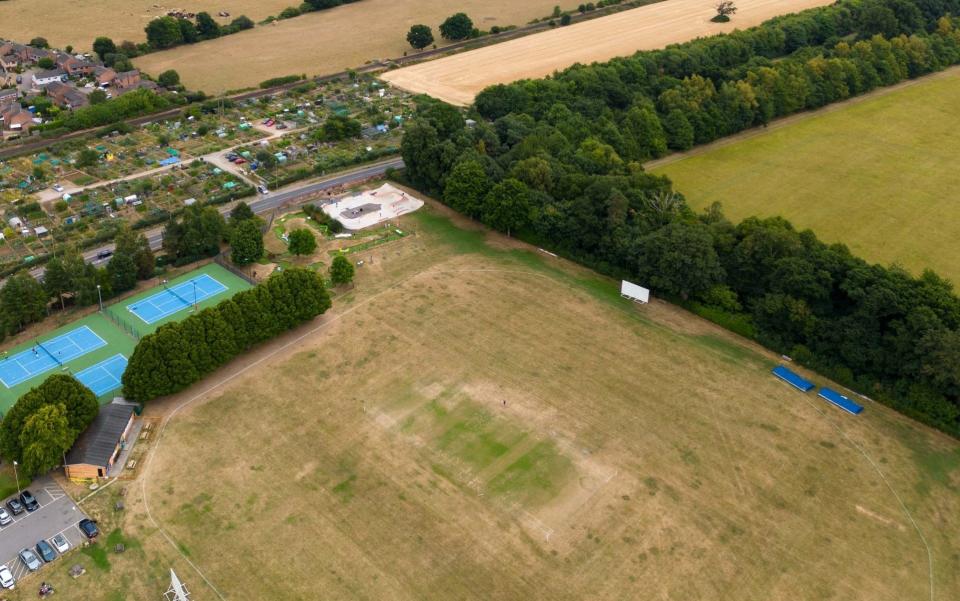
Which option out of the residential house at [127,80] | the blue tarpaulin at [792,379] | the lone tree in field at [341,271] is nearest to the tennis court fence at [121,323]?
the lone tree in field at [341,271]

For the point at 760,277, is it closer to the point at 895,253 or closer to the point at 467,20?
the point at 895,253

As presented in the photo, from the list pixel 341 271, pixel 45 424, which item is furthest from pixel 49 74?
pixel 45 424

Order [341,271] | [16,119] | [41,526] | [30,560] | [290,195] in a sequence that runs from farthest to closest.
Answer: [16,119], [290,195], [341,271], [41,526], [30,560]

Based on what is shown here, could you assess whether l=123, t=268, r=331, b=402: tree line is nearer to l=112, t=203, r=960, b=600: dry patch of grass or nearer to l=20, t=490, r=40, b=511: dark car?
l=112, t=203, r=960, b=600: dry patch of grass

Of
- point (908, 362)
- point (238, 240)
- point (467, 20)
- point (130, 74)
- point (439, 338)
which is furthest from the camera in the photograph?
point (467, 20)

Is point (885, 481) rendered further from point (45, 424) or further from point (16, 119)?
point (16, 119)

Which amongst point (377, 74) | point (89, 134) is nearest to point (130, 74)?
point (89, 134)

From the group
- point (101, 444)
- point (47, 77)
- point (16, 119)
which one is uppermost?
point (47, 77)
